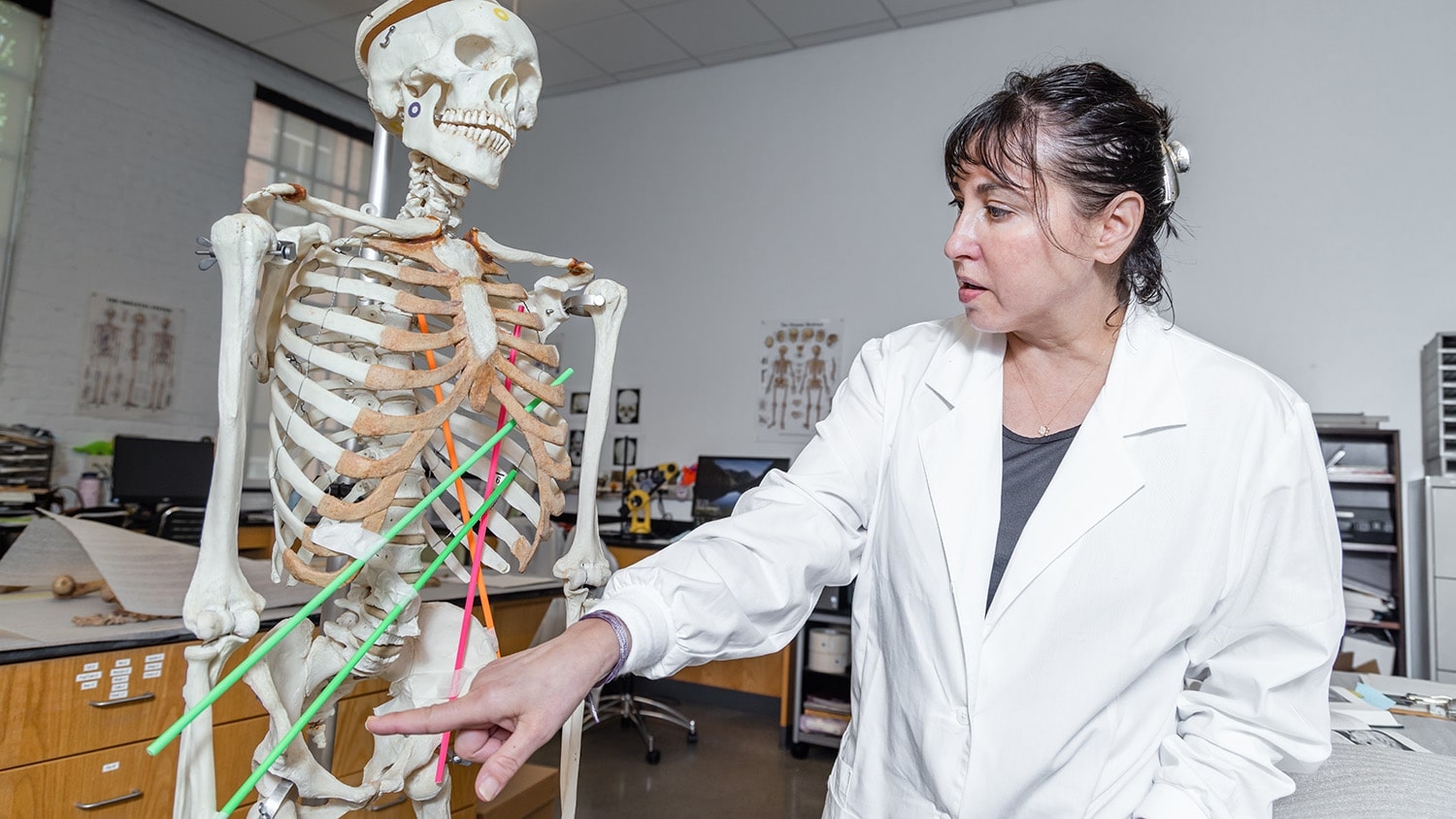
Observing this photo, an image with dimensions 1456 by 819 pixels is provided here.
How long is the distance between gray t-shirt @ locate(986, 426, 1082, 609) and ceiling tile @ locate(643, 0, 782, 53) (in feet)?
12.5

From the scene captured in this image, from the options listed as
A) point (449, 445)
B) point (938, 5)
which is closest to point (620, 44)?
point (938, 5)

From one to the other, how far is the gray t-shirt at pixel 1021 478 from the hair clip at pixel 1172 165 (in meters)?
0.35

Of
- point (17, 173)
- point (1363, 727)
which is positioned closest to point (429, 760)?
point (1363, 727)

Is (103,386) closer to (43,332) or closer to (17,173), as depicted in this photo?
(43,332)

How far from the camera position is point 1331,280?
360 cm

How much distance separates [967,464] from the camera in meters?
1.20

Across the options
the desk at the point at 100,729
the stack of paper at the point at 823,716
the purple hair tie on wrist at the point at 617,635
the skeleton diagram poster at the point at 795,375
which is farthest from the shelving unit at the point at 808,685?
the purple hair tie on wrist at the point at 617,635

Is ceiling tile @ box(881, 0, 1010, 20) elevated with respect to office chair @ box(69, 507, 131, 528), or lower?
elevated

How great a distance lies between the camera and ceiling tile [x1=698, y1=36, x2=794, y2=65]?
15.7ft

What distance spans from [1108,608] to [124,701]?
1716 mm

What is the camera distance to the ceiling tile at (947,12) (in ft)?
14.0

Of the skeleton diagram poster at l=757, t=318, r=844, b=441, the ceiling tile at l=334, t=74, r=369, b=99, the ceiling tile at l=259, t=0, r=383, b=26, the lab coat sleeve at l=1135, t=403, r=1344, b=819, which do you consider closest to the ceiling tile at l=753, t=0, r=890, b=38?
the skeleton diagram poster at l=757, t=318, r=844, b=441

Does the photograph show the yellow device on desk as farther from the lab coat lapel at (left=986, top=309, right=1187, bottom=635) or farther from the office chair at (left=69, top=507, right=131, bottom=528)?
the lab coat lapel at (left=986, top=309, right=1187, bottom=635)

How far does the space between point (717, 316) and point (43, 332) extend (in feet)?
11.4
